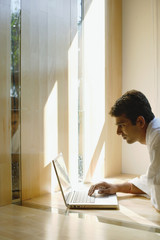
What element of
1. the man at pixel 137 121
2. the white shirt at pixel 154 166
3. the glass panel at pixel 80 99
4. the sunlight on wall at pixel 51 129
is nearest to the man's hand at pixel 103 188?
the man at pixel 137 121

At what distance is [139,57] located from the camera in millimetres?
3182

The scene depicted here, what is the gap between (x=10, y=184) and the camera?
211cm

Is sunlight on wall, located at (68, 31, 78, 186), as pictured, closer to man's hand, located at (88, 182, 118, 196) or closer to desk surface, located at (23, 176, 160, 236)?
desk surface, located at (23, 176, 160, 236)

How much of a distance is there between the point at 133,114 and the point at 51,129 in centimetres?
69

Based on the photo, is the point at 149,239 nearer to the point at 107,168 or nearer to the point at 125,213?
the point at 125,213

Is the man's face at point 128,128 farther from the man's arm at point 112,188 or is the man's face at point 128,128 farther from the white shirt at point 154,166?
the man's arm at point 112,188

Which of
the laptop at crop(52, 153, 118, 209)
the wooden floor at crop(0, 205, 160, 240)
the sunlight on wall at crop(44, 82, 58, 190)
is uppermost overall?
the sunlight on wall at crop(44, 82, 58, 190)

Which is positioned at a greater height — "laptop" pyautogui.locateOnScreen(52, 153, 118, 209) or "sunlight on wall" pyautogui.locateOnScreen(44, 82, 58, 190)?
"sunlight on wall" pyautogui.locateOnScreen(44, 82, 58, 190)

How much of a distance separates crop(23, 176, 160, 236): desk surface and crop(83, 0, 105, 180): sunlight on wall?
718 millimetres

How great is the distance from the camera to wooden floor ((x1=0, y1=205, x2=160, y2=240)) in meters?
1.50

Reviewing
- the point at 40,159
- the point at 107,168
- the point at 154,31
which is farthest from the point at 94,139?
the point at 154,31

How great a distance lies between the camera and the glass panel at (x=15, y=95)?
84.0 inches

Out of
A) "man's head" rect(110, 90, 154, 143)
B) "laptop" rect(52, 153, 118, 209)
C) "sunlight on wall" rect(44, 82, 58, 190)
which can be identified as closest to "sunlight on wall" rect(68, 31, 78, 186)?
"sunlight on wall" rect(44, 82, 58, 190)

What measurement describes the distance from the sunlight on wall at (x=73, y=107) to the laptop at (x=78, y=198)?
391mm
